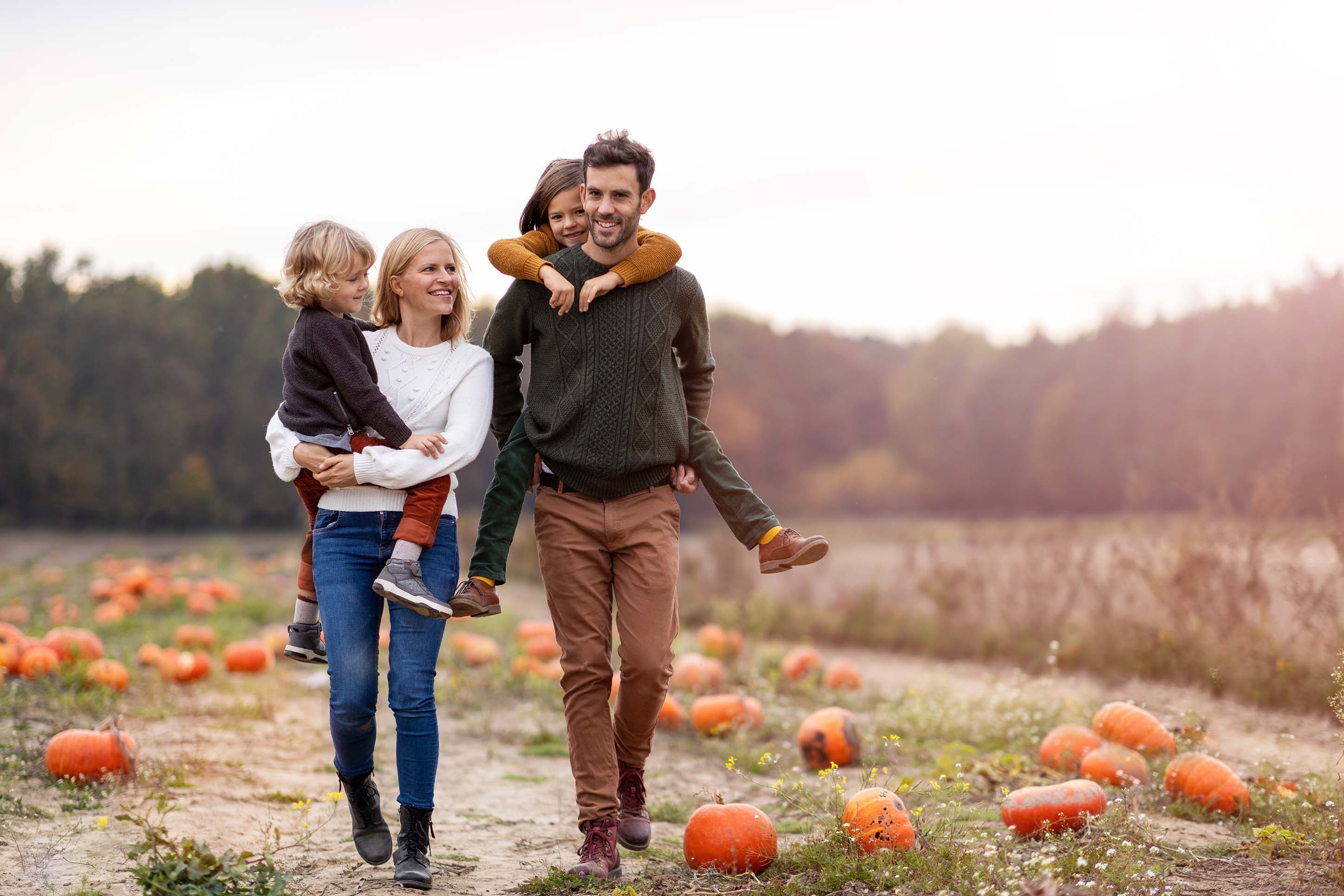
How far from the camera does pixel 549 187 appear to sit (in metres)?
3.64

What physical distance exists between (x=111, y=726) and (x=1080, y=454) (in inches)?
760

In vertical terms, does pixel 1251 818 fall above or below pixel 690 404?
below

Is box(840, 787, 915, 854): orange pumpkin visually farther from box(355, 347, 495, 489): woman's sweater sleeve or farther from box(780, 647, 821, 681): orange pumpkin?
box(780, 647, 821, 681): orange pumpkin

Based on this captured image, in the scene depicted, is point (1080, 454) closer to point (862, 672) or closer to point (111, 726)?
point (862, 672)

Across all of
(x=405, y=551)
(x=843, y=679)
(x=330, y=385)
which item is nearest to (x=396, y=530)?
(x=405, y=551)

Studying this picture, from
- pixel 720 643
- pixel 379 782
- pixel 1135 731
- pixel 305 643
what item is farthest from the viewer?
pixel 720 643

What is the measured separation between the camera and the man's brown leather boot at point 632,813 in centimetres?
368

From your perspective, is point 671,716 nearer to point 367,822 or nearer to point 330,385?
point 367,822

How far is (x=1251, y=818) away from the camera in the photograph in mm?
3955

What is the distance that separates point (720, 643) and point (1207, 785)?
440 cm

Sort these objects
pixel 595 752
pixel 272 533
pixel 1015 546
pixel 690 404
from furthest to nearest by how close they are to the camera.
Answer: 1. pixel 272 533
2. pixel 1015 546
3. pixel 690 404
4. pixel 595 752

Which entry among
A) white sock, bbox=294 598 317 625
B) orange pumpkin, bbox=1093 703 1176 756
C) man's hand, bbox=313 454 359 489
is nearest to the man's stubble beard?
man's hand, bbox=313 454 359 489

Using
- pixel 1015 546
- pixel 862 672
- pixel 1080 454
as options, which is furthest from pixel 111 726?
pixel 1080 454

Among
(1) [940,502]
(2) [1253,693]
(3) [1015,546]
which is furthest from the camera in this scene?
(1) [940,502]
